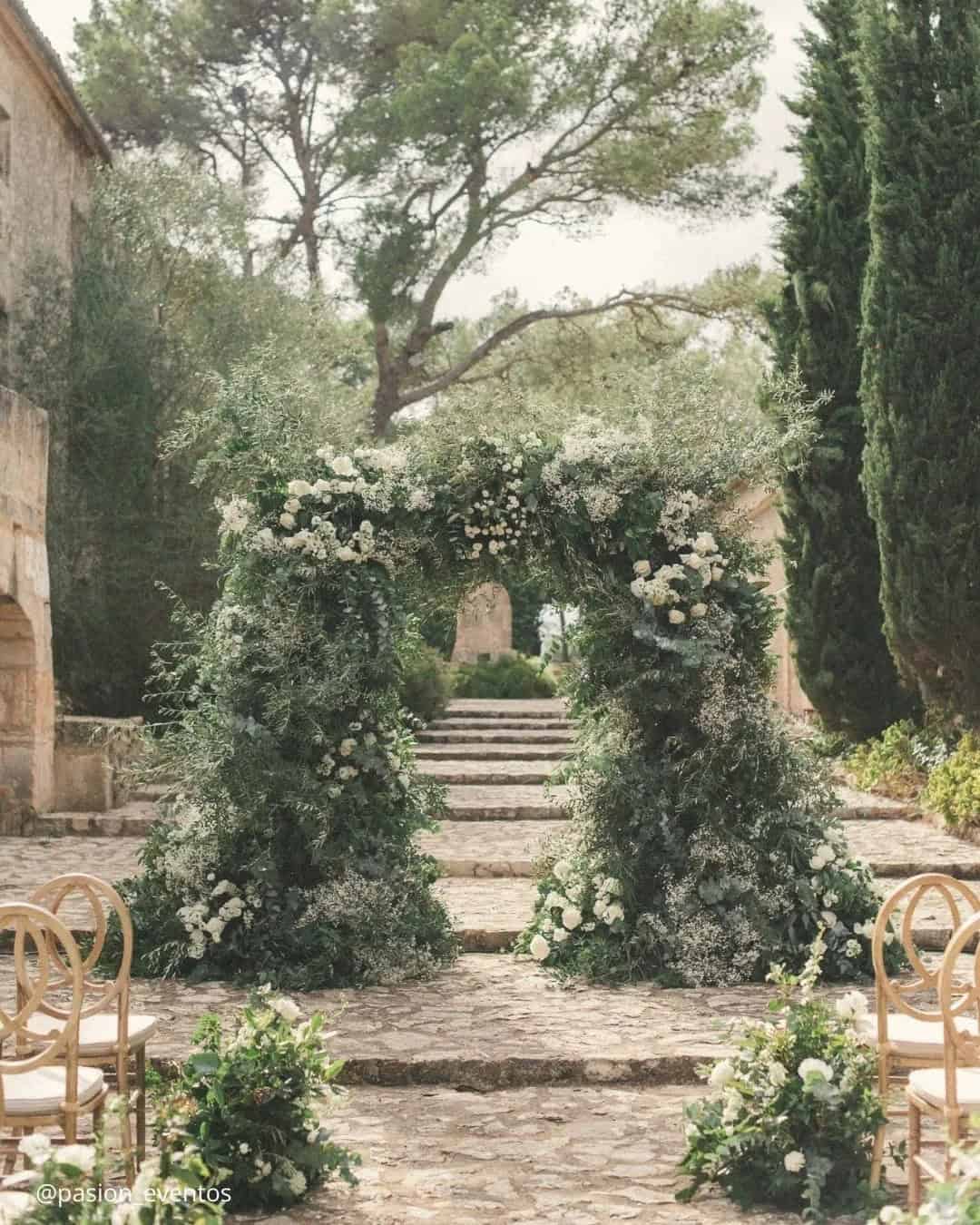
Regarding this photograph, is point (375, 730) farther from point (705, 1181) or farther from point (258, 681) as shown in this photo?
point (705, 1181)

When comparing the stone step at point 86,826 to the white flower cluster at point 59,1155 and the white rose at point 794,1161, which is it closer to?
the white rose at point 794,1161

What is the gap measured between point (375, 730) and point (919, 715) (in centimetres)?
864

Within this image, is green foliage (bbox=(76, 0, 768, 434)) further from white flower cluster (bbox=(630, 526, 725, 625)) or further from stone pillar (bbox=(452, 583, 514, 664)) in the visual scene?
white flower cluster (bbox=(630, 526, 725, 625))

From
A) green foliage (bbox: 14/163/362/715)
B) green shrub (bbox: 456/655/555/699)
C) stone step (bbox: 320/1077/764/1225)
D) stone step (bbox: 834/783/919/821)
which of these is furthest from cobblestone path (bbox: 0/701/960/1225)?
green shrub (bbox: 456/655/555/699)

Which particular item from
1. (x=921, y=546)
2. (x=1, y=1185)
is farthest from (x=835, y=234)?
(x=1, y=1185)

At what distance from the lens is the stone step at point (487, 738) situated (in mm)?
18312

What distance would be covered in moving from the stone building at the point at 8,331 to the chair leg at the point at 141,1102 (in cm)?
726

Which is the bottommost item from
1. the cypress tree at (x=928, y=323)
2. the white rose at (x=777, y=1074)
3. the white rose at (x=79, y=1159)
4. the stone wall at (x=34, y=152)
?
the white rose at (x=777, y=1074)

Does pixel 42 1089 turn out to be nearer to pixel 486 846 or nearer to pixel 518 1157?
pixel 518 1157

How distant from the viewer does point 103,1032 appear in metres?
4.05

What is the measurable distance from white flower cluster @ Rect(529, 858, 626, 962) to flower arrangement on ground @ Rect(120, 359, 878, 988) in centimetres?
2

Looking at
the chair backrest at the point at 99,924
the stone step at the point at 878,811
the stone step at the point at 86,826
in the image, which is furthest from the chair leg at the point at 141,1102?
the stone step at the point at 878,811

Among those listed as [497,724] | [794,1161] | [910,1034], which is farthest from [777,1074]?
[497,724]

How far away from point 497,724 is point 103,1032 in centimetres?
1634
